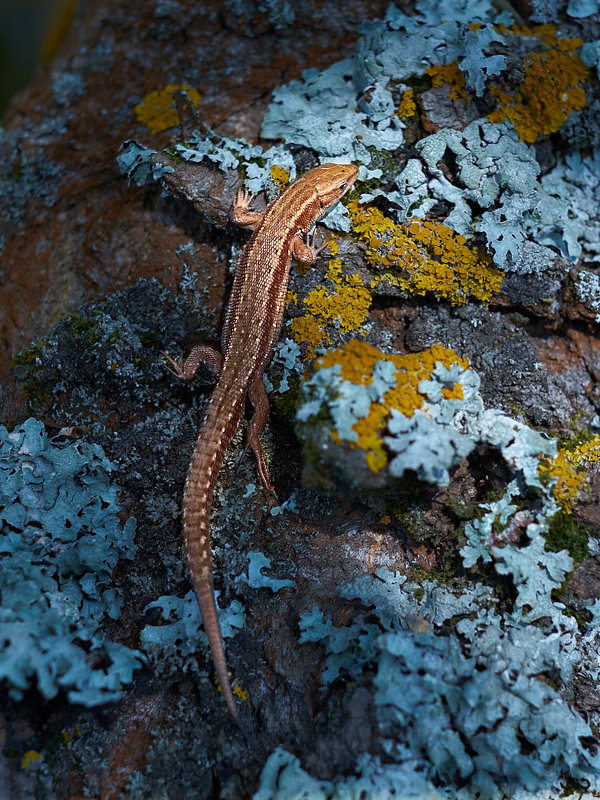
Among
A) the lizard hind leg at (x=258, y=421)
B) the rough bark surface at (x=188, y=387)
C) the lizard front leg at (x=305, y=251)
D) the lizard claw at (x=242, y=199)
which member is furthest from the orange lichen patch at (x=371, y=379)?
the lizard claw at (x=242, y=199)

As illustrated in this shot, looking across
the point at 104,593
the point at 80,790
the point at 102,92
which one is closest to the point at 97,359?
the point at 104,593

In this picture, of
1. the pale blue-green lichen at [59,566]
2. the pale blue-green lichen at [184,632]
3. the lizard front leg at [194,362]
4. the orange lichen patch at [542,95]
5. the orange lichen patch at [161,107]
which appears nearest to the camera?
the pale blue-green lichen at [59,566]

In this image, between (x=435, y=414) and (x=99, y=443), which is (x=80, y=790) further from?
(x=435, y=414)

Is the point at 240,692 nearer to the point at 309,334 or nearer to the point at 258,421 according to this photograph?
the point at 258,421

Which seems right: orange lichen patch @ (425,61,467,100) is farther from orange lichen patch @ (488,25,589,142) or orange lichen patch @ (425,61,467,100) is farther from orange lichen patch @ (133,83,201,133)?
orange lichen patch @ (133,83,201,133)

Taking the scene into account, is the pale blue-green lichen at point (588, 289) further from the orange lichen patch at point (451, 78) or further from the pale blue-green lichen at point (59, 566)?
the pale blue-green lichen at point (59, 566)

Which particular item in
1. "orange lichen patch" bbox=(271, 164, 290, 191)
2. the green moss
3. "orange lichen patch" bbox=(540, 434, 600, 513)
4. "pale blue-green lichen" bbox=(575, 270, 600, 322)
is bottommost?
the green moss

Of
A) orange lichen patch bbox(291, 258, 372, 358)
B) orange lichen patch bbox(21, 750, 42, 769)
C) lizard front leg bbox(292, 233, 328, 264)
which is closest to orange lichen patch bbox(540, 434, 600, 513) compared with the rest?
orange lichen patch bbox(291, 258, 372, 358)
